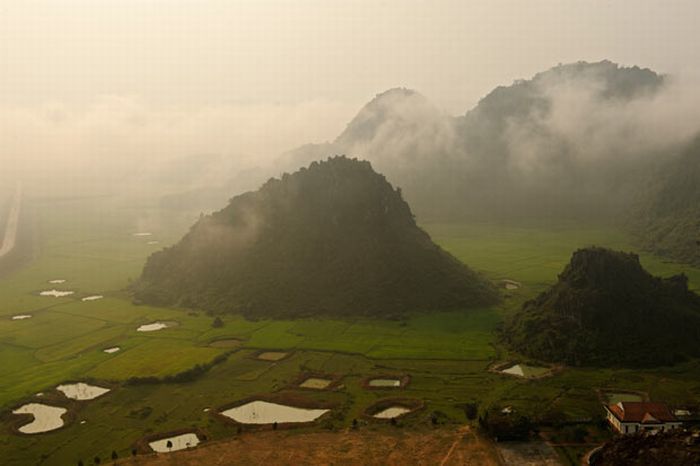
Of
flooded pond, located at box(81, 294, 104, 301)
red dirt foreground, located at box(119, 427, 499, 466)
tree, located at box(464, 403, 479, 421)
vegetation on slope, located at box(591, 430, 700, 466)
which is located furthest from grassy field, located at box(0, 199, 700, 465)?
vegetation on slope, located at box(591, 430, 700, 466)

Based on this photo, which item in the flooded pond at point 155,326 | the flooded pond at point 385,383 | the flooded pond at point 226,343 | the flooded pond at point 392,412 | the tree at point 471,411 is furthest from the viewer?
the flooded pond at point 155,326

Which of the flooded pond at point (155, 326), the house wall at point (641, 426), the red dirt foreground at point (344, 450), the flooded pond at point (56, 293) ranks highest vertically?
the flooded pond at point (56, 293)

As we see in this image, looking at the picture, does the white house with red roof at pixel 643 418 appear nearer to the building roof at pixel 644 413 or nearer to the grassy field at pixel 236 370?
the building roof at pixel 644 413

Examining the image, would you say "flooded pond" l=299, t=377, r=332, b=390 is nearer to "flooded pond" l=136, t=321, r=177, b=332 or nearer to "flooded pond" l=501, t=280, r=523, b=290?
"flooded pond" l=136, t=321, r=177, b=332

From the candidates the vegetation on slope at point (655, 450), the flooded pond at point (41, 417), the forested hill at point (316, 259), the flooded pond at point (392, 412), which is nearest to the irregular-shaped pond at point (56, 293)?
the forested hill at point (316, 259)

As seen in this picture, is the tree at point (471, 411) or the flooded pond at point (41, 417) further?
the flooded pond at point (41, 417)

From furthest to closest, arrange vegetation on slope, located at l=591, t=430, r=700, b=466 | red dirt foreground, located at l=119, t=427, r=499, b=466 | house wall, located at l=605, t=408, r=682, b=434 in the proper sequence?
house wall, located at l=605, t=408, r=682, b=434
red dirt foreground, located at l=119, t=427, r=499, b=466
vegetation on slope, located at l=591, t=430, r=700, b=466
